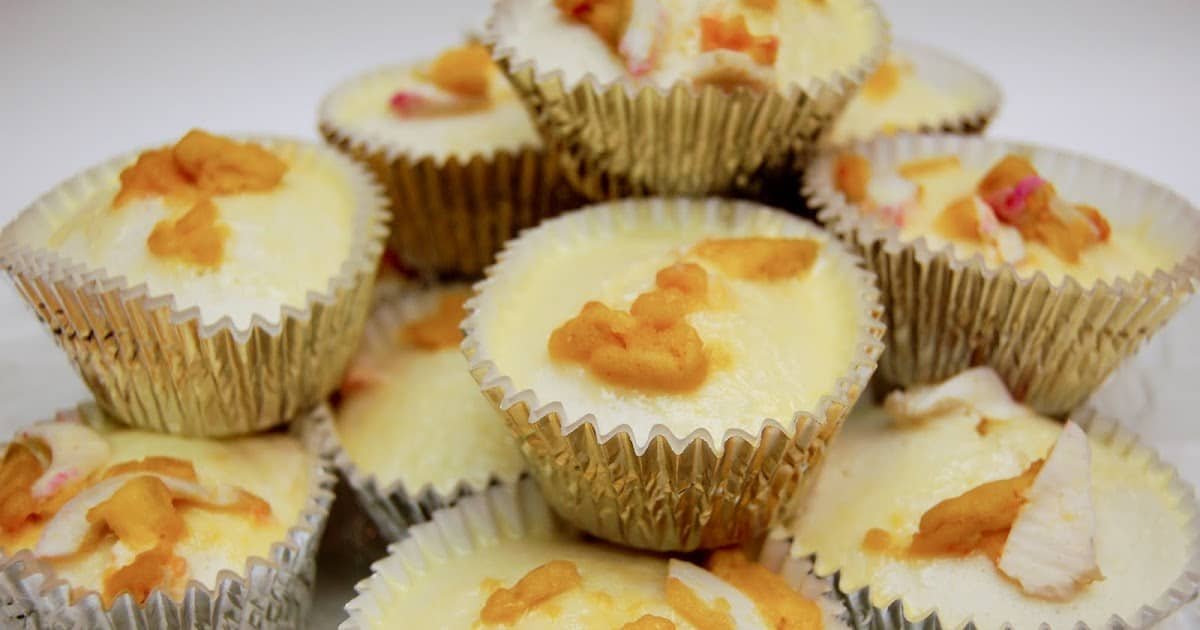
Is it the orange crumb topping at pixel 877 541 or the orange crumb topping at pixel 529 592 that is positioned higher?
the orange crumb topping at pixel 529 592

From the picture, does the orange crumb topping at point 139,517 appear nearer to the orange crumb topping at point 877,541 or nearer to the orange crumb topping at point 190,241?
the orange crumb topping at point 190,241

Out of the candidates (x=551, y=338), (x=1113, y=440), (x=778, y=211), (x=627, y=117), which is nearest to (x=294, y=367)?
(x=551, y=338)

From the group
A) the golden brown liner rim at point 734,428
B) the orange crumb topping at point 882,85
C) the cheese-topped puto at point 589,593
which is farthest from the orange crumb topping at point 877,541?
the orange crumb topping at point 882,85

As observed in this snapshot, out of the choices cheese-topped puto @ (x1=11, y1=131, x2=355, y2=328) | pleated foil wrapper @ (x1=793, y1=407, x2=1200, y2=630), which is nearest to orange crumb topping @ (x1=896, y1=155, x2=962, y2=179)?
pleated foil wrapper @ (x1=793, y1=407, x2=1200, y2=630)

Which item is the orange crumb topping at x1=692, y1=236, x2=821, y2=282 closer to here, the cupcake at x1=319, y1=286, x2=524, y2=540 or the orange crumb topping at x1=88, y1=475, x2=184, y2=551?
the cupcake at x1=319, y1=286, x2=524, y2=540

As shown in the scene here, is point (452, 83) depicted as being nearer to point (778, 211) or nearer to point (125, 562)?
point (778, 211)

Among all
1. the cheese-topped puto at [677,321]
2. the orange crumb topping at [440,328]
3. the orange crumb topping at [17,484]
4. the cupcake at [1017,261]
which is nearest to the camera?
the cheese-topped puto at [677,321]

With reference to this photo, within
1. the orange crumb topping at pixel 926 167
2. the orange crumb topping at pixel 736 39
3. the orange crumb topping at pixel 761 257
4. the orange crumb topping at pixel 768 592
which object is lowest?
the orange crumb topping at pixel 768 592
